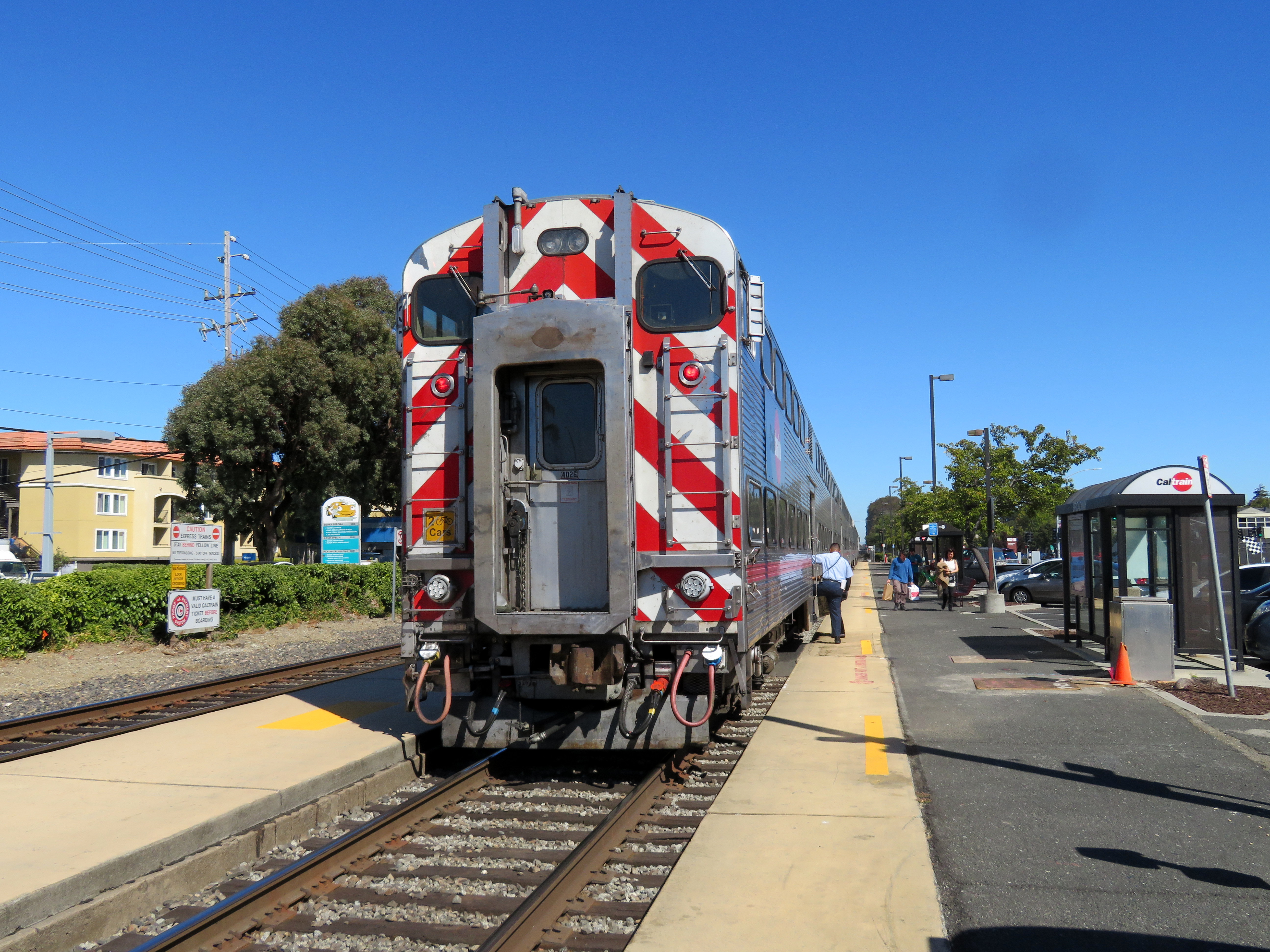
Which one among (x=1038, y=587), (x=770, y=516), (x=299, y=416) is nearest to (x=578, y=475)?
(x=770, y=516)

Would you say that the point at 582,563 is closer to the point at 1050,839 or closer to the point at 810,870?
the point at 810,870

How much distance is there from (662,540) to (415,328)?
2.55m

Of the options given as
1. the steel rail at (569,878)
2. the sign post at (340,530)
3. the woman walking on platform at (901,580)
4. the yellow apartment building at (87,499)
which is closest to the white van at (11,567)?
the yellow apartment building at (87,499)

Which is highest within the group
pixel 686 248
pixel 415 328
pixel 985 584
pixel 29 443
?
pixel 29 443

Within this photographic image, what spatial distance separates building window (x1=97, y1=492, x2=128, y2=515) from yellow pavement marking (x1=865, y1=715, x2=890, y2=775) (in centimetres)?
5254

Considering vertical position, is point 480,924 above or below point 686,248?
below

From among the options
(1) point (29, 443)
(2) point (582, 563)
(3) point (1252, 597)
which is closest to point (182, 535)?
(2) point (582, 563)

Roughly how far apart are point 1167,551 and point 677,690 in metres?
9.43

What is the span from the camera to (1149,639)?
11.1 meters

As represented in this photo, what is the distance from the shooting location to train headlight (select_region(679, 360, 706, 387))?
22.0ft

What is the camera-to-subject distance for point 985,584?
1357 inches

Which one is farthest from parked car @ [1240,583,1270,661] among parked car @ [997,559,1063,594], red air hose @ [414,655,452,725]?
parked car @ [997,559,1063,594]

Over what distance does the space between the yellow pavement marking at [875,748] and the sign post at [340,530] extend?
47.8 feet

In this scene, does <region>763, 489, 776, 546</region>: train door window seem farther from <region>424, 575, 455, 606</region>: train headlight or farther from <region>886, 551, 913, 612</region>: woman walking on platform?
<region>886, 551, 913, 612</region>: woman walking on platform
